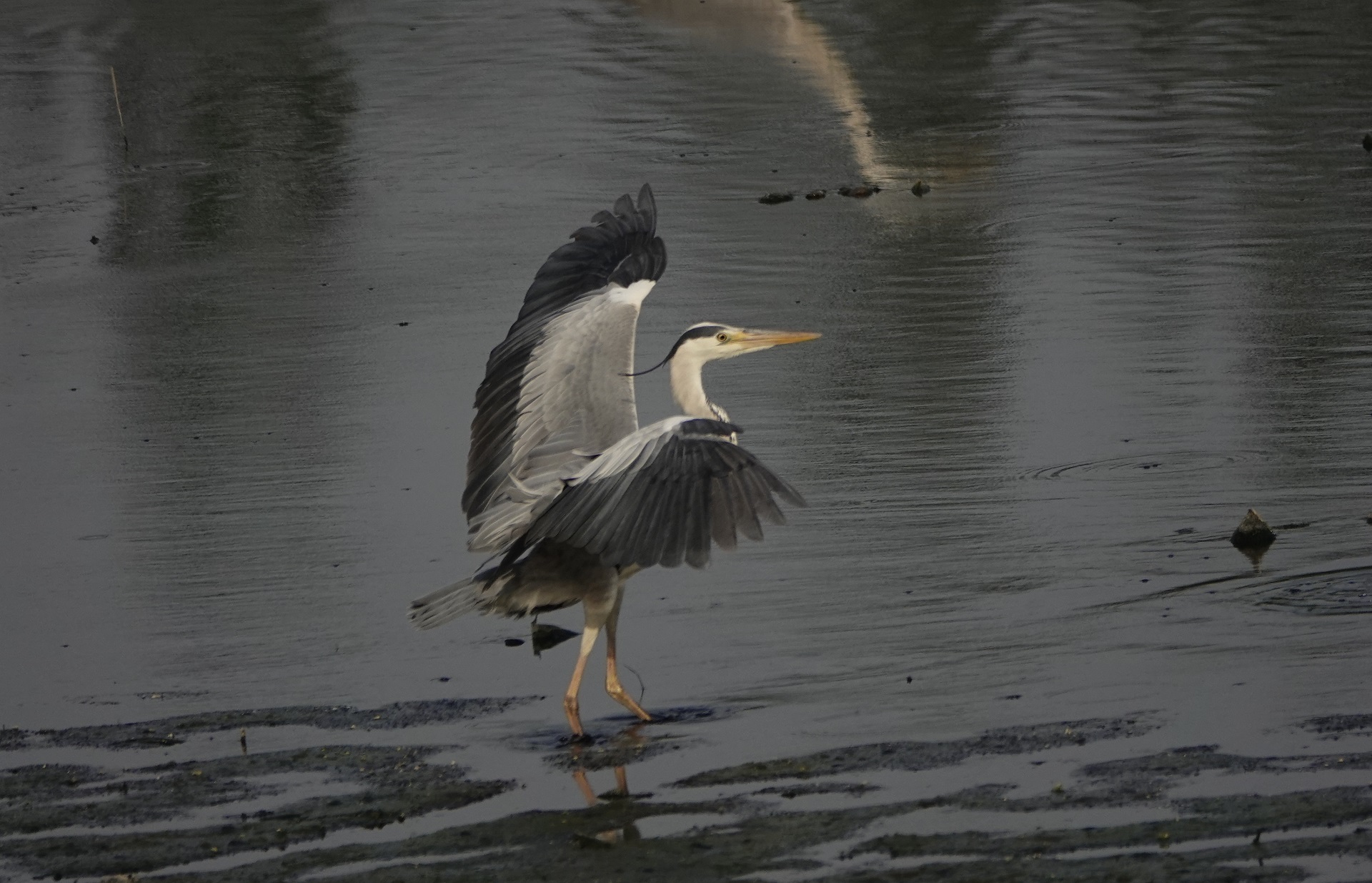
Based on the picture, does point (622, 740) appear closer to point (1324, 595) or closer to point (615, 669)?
point (615, 669)

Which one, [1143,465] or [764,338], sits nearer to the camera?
[764,338]

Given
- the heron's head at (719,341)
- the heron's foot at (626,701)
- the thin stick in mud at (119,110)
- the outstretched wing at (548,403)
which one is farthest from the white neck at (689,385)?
the thin stick in mud at (119,110)

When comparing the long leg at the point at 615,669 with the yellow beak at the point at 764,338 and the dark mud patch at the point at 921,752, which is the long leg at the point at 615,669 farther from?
the yellow beak at the point at 764,338

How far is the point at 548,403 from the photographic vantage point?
7465 mm

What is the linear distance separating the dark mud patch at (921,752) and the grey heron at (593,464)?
2.15 feet

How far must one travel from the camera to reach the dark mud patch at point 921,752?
6000 millimetres

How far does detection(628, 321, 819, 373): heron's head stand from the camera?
7578 millimetres

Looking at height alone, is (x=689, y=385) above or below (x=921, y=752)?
above

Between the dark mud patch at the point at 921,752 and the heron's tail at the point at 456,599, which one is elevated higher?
the heron's tail at the point at 456,599

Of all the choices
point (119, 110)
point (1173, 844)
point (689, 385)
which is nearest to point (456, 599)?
point (689, 385)

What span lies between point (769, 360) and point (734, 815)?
5827 millimetres

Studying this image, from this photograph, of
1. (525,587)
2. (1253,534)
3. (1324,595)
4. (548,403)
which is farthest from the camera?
(1253,534)

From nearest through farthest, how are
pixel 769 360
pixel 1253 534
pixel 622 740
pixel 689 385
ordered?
pixel 622 740, pixel 689 385, pixel 1253 534, pixel 769 360

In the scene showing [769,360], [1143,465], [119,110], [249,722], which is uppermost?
[249,722]
